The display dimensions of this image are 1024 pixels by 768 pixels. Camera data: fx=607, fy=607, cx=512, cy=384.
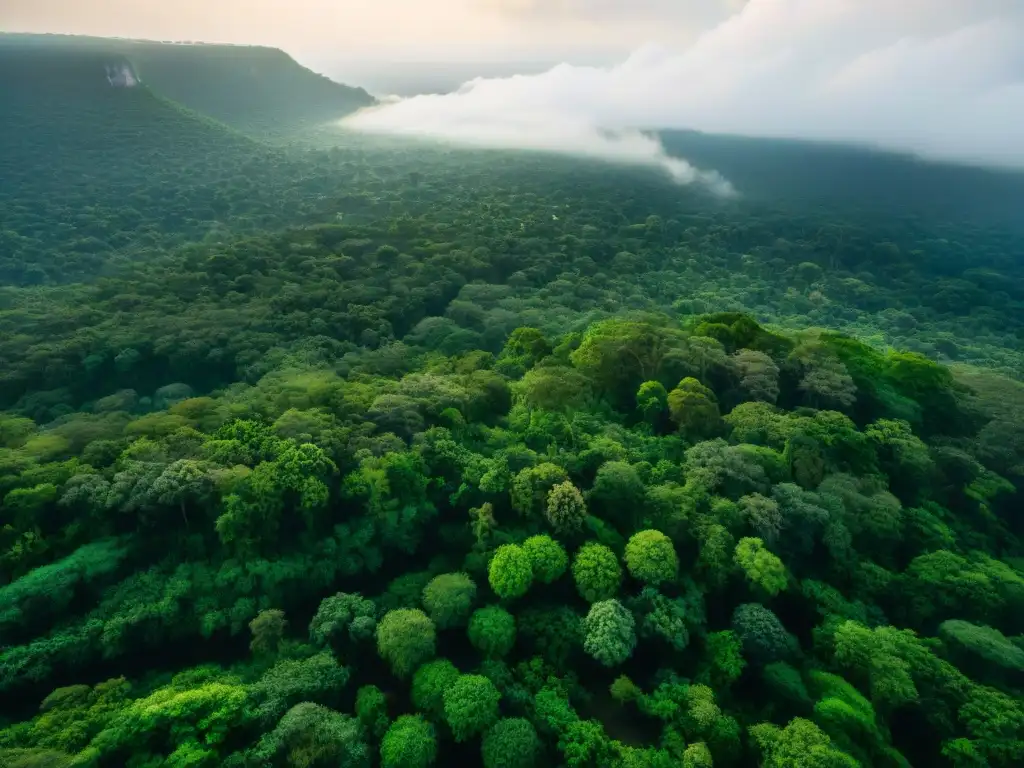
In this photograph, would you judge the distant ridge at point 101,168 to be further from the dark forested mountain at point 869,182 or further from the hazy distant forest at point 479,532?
the dark forested mountain at point 869,182

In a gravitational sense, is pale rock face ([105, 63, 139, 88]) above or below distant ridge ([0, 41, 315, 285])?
above

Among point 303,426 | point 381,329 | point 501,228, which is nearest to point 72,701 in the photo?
point 303,426

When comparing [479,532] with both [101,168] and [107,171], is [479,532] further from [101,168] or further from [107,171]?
[101,168]

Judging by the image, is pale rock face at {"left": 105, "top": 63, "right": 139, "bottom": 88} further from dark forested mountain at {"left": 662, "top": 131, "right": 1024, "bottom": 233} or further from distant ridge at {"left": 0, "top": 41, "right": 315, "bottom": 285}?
dark forested mountain at {"left": 662, "top": 131, "right": 1024, "bottom": 233}

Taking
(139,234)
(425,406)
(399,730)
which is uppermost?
(425,406)

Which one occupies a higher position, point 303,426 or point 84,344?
point 303,426

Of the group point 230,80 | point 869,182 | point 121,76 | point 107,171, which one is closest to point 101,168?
point 107,171

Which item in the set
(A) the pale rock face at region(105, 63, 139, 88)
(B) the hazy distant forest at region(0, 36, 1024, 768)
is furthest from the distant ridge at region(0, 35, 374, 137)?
(B) the hazy distant forest at region(0, 36, 1024, 768)

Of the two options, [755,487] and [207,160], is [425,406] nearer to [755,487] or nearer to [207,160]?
[755,487]
